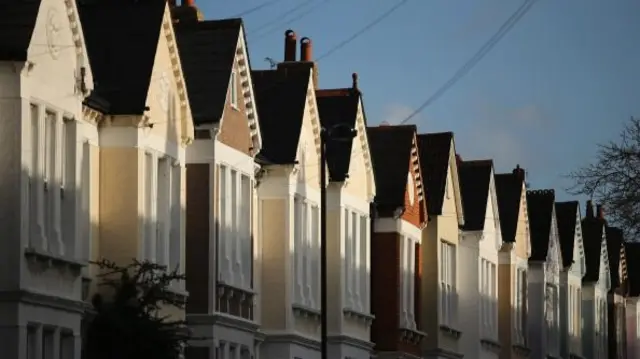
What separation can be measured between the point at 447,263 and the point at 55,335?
27.4 m

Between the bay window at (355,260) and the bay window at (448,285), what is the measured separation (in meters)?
7.12

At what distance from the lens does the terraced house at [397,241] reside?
55.0m

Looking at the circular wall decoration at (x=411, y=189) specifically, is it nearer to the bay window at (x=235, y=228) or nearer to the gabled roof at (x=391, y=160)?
the gabled roof at (x=391, y=160)

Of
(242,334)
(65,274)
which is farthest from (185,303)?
(65,274)

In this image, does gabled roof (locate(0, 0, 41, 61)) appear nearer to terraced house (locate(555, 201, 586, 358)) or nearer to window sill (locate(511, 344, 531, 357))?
window sill (locate(511, 344, 531, 357))

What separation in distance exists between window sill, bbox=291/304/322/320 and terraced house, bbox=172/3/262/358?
1991mm

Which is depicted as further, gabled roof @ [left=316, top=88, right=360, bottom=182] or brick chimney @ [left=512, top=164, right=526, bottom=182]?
brick chimney @ [left=512, top=164, right=526, bottom=182]

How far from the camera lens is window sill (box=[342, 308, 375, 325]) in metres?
51.4

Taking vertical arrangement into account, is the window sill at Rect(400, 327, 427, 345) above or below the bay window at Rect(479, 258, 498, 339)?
below

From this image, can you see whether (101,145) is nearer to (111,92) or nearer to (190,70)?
(111,92)

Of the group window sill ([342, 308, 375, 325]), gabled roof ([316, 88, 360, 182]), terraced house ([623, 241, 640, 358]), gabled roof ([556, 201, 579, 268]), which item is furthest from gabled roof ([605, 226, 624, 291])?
gabled roof ([316, 88, 360, 182])

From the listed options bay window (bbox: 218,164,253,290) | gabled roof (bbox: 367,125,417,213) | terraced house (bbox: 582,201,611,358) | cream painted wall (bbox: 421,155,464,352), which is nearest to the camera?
bay window (bbox: 218,164,253,290)

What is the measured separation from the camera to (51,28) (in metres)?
35.4

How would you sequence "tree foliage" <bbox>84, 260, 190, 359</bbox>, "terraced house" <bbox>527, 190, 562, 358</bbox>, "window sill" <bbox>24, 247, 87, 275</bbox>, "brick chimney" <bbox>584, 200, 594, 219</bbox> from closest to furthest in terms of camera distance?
"window sill" <bbox>24, 247, 87, 275</bbox> < "tree foliage" <bbox>84, 260, 190, 359</bbox> < "terraced house" <bbox>527, 190, 562, 358</bbox> < "brick chimney" <bbox>584, 200, 594, 219</bbox>
